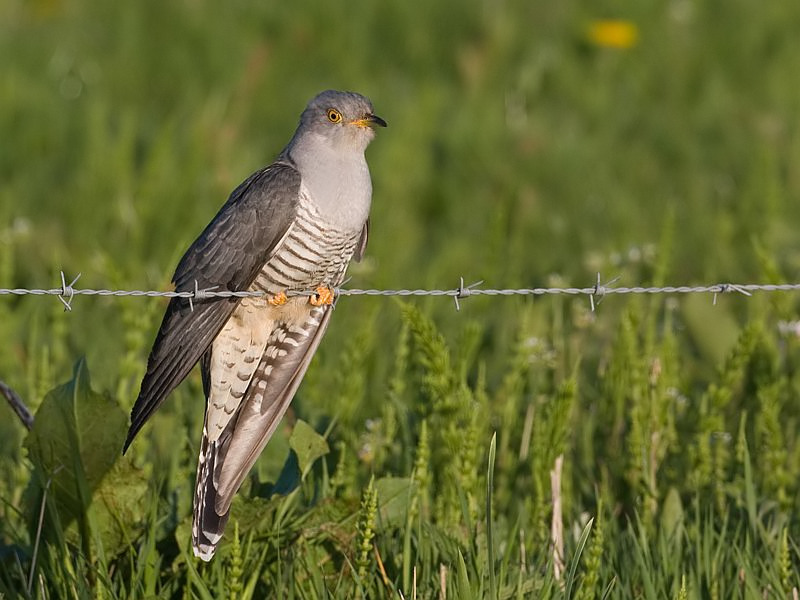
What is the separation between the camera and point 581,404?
483 centimetres

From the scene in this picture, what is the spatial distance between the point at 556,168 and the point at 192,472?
4.58m

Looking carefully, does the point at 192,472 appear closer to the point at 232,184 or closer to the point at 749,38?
the point at 232,184

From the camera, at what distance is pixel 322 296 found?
146 inches

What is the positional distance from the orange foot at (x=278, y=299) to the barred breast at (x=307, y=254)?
0.07 ft

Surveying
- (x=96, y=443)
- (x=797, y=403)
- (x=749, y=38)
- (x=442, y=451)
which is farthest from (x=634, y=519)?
(x=749, y=38)

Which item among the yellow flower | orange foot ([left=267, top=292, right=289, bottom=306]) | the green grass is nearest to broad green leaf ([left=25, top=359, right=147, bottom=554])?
the green grass

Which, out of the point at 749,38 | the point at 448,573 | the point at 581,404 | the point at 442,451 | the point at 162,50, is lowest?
the point at 448,573

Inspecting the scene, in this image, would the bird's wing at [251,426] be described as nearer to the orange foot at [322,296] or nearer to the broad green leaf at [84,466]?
the orange foot at [322,296]

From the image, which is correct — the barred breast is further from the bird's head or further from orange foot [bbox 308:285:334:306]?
the bird's head

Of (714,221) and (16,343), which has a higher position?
(714,221)

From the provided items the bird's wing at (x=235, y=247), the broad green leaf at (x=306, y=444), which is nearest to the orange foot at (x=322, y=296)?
the bird's wing at (x=235, y=247)

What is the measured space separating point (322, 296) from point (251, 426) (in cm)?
42

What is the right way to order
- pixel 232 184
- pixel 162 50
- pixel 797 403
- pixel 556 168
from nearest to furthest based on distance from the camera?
1. pixel 797 403
2. pixel 232 184
3. pixel 556 168
4. pixel 162 50

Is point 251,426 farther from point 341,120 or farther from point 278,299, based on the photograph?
point 341,120
